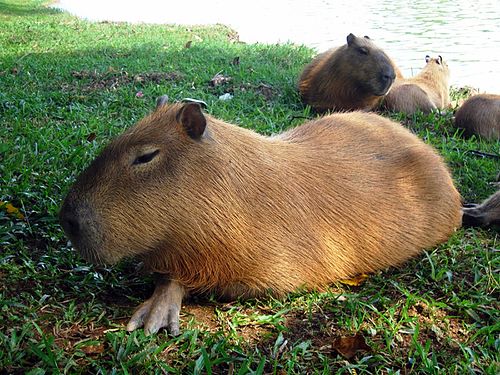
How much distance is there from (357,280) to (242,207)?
676mm

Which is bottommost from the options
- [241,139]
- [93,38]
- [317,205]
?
[93,38]

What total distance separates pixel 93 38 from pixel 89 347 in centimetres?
890

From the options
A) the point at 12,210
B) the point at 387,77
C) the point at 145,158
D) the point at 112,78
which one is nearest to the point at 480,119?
the point at 387,77

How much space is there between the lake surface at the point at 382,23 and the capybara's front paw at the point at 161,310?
7001mm

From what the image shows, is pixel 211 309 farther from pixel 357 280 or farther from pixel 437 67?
pixel 437 67

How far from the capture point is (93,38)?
33.9ft

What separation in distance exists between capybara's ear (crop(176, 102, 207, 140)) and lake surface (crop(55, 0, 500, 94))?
269 inches

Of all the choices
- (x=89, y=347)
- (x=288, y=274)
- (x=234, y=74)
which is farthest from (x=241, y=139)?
(x=234, y=74)

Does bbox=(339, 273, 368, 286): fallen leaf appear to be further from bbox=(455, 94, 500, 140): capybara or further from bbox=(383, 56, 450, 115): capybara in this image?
bbox=(383, 56, 450, 115): capybara

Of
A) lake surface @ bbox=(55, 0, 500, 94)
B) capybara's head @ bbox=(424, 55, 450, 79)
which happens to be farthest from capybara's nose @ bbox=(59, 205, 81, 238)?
lake surface @ bbox=(55, 0, 500, 94)

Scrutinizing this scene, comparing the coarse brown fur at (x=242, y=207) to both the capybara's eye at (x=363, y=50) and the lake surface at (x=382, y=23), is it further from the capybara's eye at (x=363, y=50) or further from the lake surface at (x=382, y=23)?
the lake surface at (x=382, y=23)

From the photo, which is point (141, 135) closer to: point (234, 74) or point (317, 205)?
point (317, 205)

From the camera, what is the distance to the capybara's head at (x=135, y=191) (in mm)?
2346

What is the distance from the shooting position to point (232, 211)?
2.52 meters
